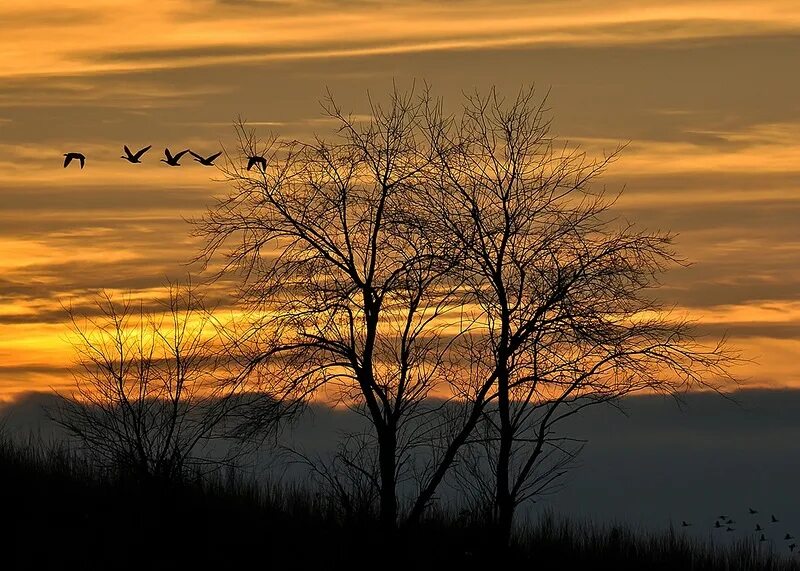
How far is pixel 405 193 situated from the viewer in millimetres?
22625

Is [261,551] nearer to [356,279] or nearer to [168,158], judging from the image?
[356,279]

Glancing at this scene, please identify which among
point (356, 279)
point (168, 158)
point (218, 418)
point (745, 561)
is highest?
point (168, 158)

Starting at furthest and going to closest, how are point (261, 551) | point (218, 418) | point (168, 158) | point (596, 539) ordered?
1. point (596, 539)
2. point (261, 551)
3. point (218, 418)
4. point (168, 158)

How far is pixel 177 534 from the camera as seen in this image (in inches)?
1017

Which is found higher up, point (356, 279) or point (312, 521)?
point (356, 279)

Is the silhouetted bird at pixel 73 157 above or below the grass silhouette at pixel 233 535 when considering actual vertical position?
above

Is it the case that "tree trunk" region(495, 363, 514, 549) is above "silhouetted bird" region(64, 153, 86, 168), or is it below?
below

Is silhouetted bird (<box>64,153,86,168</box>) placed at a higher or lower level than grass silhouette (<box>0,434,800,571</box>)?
higher

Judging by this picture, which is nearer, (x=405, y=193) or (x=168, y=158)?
(x=168, y=158)

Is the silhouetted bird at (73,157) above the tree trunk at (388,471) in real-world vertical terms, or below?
above

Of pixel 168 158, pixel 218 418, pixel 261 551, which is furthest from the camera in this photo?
pixel 261 551

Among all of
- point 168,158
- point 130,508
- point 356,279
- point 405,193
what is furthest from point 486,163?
point 130,508

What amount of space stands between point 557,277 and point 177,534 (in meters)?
10.0

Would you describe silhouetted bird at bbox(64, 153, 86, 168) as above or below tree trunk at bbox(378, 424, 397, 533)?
above
